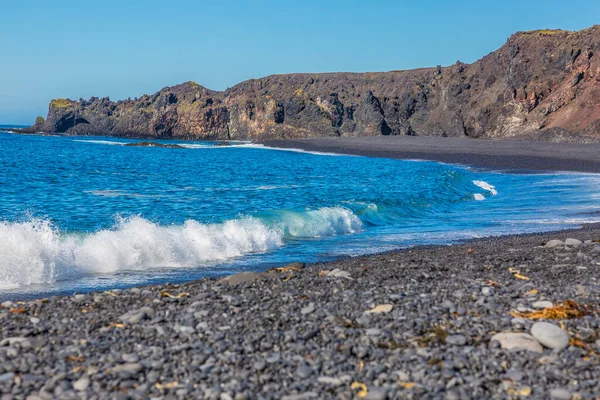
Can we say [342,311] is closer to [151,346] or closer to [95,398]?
[151,346]

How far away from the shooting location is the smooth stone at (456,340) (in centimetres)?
558

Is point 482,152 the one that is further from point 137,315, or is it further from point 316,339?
point 316,339

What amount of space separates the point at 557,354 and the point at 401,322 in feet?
4.89

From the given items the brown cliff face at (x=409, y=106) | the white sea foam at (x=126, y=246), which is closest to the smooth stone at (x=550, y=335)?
the white sea foam at (x=126, y=246)

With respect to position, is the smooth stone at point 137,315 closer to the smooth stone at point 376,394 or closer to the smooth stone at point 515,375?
the smooth stone at point 376,394

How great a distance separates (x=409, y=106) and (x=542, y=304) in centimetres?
10052

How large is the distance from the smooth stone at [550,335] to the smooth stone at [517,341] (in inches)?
2.7

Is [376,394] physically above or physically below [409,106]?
below

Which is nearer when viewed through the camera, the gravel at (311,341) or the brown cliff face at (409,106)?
the gravel at (311,341)

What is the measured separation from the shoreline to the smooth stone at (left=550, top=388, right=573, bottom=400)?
123 feet

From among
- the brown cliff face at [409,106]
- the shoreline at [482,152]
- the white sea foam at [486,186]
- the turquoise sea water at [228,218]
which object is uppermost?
the brown cliff face at [409,106]

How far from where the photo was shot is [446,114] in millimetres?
97938

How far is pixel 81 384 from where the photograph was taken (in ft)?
15.9

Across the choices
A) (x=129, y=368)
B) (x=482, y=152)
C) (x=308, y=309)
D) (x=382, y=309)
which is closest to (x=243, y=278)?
(x=308, y=309)
